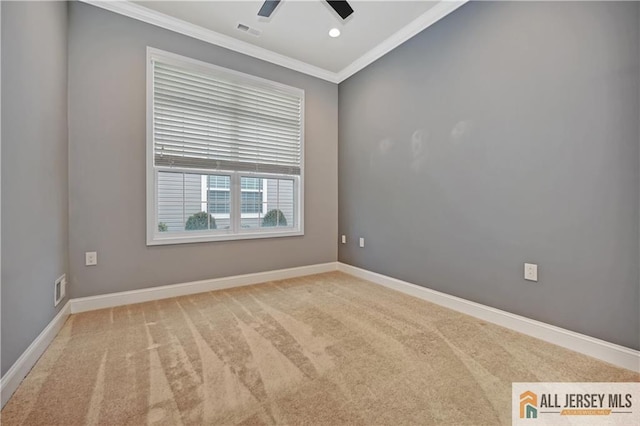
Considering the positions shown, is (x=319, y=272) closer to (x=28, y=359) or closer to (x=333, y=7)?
(x=28, y=359)

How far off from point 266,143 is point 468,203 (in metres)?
2.46

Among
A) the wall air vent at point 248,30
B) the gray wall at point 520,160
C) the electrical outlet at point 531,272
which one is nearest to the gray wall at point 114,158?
the wall air vent at point 248,30

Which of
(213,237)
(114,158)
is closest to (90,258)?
(114,158)

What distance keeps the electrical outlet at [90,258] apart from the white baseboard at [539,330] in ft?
10.2

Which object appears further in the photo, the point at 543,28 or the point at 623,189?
the point at 543,28

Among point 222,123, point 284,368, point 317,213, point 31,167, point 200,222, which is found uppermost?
point 222,123

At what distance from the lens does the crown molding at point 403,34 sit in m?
2.51

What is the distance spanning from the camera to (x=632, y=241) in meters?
1.59

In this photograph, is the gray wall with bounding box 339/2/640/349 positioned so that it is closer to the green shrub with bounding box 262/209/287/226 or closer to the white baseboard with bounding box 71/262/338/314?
the white baseboard with bounding box 71/262/338/314

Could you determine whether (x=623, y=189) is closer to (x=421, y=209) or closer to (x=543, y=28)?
(x=543, y=28)

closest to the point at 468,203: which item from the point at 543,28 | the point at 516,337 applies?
the point at 516,337

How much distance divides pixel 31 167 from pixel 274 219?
2.31m

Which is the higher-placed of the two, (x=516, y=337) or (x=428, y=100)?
(x=428, y=100)

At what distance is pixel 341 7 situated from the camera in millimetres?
2553
